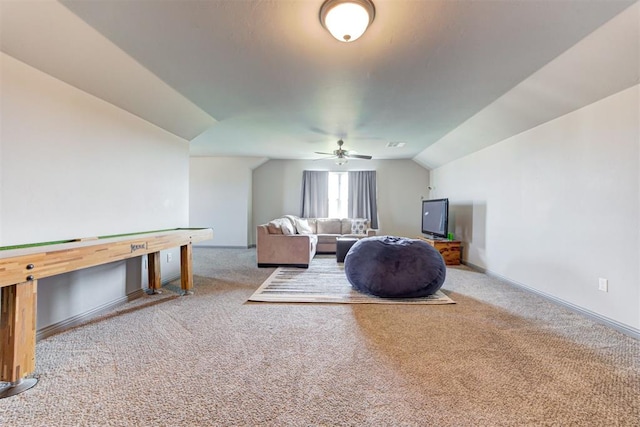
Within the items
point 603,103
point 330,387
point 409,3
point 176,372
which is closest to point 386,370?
point 330,387

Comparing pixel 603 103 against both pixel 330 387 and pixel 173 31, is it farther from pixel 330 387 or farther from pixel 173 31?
pixel 173 31

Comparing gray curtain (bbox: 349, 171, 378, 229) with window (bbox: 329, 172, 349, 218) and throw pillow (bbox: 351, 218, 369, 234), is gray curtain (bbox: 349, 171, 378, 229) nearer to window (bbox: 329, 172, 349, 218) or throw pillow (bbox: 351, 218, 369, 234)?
window (bbox: 329, 172, 349, 218)

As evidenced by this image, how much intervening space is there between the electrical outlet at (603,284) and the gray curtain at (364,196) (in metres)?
5.07

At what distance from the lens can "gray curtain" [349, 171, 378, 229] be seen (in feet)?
24.7

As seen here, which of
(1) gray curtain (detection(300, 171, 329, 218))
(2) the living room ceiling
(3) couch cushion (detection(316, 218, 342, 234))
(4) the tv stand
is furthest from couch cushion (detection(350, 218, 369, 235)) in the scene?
(2) the living room ceiling

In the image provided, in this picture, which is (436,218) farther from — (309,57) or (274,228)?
(309,57)

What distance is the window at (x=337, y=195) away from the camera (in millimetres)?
7789

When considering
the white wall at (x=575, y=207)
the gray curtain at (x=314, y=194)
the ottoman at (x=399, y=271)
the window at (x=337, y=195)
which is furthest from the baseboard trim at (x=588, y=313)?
the gray curtain at (x=314, y=194)

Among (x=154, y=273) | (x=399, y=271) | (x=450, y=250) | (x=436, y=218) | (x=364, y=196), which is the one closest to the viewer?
(x=399, y=271)

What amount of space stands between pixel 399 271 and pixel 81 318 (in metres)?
3.31

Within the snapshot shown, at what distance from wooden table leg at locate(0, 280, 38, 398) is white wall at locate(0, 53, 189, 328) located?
64cm

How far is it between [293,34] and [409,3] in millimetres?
841

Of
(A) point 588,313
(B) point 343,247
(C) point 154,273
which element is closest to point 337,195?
(B) point 343,247

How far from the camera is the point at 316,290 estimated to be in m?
3.61
